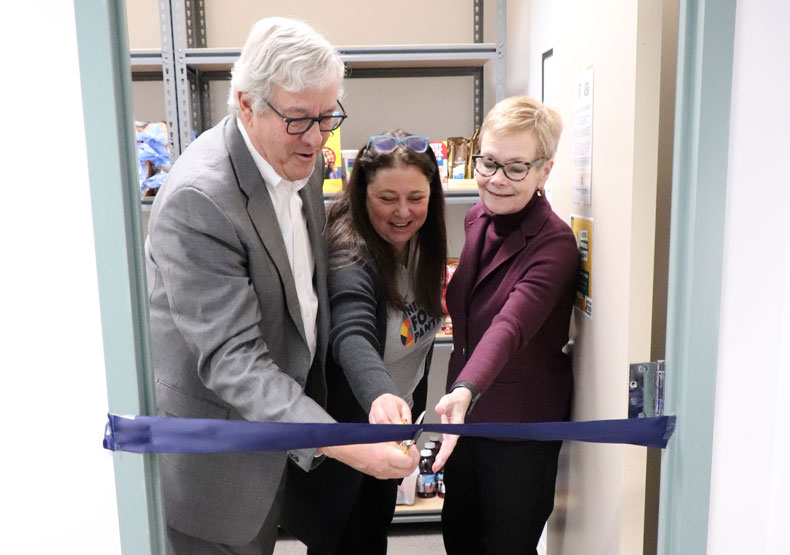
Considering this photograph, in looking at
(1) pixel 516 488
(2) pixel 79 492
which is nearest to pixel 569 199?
(1) pixel 516 488

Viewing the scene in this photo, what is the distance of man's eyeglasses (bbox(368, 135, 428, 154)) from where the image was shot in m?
1.54

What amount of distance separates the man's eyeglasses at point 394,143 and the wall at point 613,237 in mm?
356

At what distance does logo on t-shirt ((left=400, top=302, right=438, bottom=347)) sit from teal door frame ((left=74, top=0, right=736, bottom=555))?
2.47 feet

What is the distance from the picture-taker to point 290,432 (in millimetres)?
918

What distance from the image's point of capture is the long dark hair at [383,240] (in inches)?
60.4

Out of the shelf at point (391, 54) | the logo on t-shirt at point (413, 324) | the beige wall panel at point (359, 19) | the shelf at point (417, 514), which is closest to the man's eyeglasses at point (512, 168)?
the logo on t-shirt at point (413, 324)

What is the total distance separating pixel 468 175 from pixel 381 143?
102 cm

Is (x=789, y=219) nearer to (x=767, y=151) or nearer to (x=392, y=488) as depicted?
(x=767, y=151)

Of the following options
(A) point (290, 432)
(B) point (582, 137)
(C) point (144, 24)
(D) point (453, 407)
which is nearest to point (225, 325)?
(A) point (290, 432)

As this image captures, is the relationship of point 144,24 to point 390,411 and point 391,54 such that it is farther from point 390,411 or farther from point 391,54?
point 390,411

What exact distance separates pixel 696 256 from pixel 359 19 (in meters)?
2.21

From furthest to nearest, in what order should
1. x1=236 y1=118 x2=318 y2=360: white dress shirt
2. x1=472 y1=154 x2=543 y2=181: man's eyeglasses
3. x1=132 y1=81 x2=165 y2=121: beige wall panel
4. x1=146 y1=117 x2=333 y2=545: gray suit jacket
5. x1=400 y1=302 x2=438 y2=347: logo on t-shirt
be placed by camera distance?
x1=132 y1=81 x2=165 y2=121: beige wall panel, x1=400 y1=302 x2=438 y2=347: logo on t-shirt, x1=472 y1=154 x2=543 y2=181: man's eyeglasses, x1=236 y1=118 x2=318 y2=360: white dress shirt, x1=146 y1=117 x2=333 y2=545: gray suit jacket

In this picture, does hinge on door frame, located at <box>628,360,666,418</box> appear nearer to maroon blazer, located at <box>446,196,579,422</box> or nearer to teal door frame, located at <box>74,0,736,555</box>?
teal door frame, located at <box>74,0,736,555</box>

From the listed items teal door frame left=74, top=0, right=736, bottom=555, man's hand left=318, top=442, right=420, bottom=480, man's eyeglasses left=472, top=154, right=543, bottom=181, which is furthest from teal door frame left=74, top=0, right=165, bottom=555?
man's eyeglasses left=472, top=154, right=543, bottom=181
